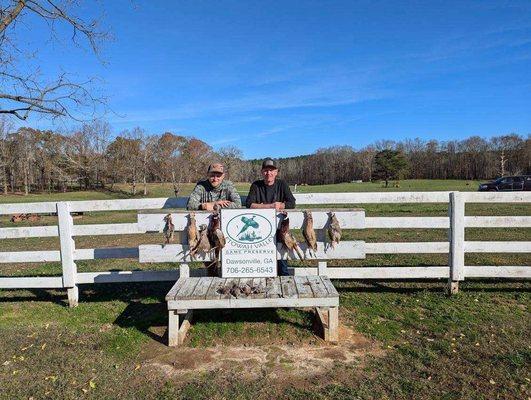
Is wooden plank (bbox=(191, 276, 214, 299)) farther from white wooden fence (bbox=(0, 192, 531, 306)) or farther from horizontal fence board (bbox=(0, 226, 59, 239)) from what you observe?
horizontal fence board (bbox=(0, 226, 59, 239))

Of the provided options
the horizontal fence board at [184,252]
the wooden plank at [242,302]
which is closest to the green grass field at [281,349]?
the wooden plank at [242,302]

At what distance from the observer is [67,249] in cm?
558

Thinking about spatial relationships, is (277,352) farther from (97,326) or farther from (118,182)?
(118,182)

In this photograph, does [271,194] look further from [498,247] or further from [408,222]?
[498,247]

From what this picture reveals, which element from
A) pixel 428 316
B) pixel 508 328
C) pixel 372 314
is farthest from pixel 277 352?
pixel 508 328

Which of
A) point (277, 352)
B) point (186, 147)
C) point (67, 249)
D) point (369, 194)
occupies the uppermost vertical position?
point (186, 147)

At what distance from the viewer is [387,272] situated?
5.60m

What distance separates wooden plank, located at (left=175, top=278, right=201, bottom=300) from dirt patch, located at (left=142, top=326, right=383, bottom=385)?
0.61 metres

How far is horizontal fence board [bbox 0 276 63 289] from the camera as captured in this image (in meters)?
5.67

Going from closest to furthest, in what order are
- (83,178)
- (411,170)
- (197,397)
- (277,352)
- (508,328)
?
(197,397) < (277,352) < (508,328) < (83,178) < (411,170)

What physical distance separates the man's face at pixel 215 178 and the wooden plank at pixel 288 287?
1563mm

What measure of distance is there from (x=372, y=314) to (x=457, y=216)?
1.96 m

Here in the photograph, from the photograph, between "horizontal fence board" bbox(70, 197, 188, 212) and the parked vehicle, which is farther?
the parked vehicle

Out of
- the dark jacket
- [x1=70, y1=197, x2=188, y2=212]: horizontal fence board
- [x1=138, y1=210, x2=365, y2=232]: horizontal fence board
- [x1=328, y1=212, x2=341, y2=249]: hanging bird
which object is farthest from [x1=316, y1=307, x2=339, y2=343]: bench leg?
[x1=70, y1=197, x2=188, y2=212]: horizontal fence board
